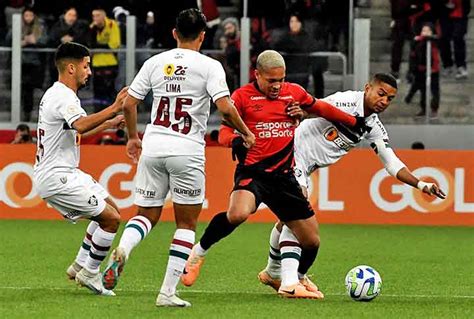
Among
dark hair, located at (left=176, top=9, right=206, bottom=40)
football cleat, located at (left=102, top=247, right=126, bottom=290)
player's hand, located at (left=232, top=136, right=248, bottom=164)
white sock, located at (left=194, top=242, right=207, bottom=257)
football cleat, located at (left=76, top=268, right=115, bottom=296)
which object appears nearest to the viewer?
football cleat, located at (left=102, top=247, right=126, bottom=290)

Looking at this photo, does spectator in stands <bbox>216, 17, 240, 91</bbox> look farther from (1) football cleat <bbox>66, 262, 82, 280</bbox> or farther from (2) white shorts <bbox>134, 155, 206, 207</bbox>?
(2) white shorts <bbox>134, 155, 206, 207</bbox>

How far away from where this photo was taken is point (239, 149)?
10.3 m

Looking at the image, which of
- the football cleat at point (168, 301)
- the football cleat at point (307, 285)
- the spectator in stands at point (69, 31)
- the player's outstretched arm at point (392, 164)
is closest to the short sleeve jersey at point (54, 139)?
the football cleat at point (168, 301)

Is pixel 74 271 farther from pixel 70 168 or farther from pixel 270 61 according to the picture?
pixel 270 61

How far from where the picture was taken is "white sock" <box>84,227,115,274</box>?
1041 centimetres

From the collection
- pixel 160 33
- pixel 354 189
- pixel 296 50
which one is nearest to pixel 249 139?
pixel 354 189

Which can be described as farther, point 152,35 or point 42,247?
point 152,35

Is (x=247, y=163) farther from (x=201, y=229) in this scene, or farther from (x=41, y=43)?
(x=41, y=43)

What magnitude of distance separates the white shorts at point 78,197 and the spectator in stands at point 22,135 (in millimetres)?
9044

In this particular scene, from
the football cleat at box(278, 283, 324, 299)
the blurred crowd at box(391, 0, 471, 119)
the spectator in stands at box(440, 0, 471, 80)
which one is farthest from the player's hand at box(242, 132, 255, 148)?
the spectator in stands at box(440, 0, 471, 80)

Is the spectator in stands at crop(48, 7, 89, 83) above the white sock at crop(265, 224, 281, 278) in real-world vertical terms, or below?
above

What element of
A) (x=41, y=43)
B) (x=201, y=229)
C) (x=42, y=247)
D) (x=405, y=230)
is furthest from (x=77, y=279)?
(x=41, y=43)

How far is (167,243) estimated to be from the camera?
16016 millimetres

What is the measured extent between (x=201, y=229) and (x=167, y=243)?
167 cm
